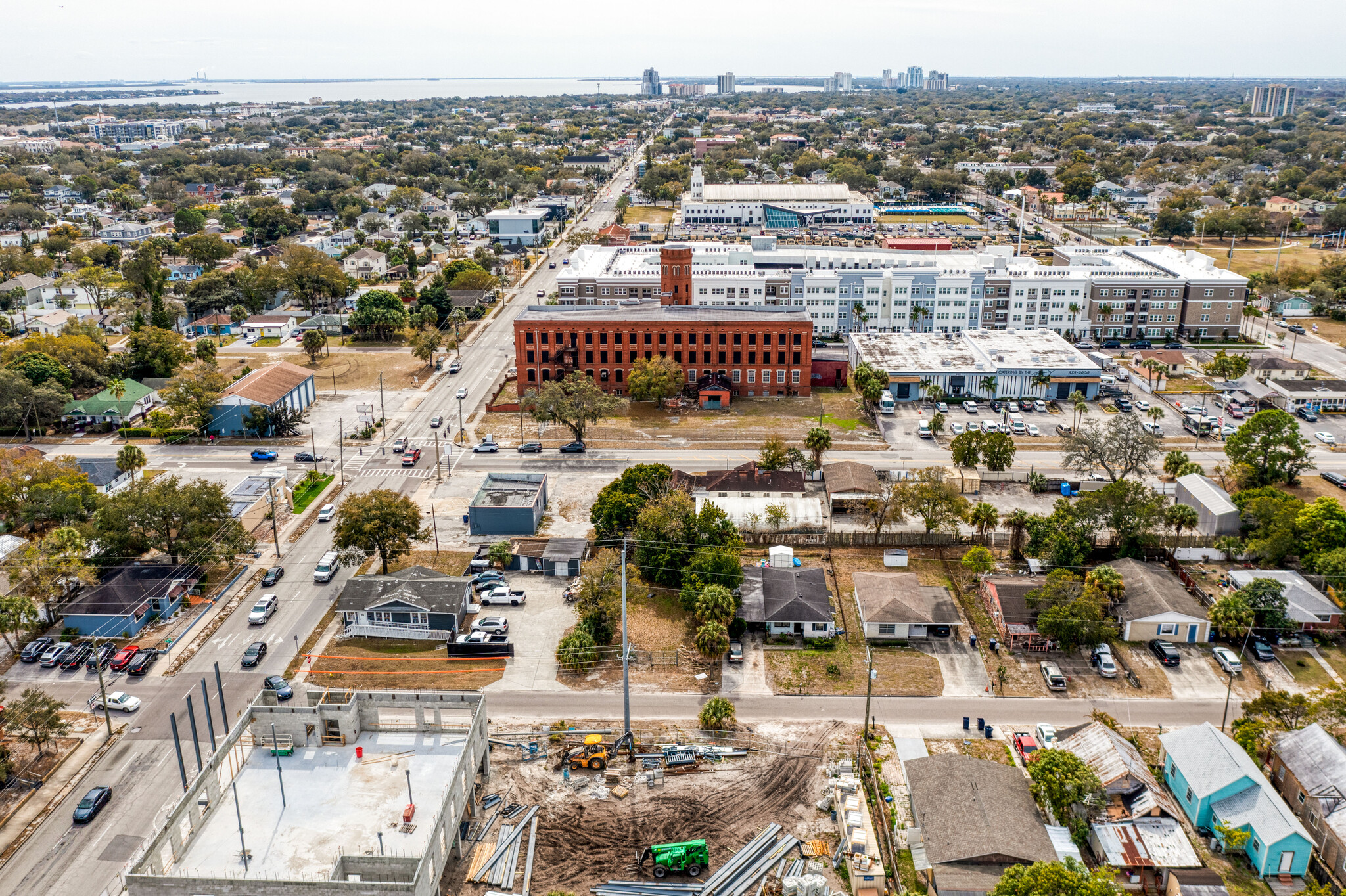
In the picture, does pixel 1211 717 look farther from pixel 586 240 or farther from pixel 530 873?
pixel 586 240

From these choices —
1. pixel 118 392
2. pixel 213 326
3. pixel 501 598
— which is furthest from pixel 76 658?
pixel 213 326

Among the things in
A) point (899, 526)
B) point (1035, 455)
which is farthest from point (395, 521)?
point (1035, 455)

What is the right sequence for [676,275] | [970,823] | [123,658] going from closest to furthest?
[970,823] < [123,658] < [676,275]

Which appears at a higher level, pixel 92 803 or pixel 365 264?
pixel 365 264

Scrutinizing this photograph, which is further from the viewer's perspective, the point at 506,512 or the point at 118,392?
the point at 118,392

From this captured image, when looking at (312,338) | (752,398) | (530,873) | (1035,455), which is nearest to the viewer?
(530,873)

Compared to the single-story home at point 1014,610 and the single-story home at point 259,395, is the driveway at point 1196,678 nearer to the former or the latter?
the single-story home at point 1014,610

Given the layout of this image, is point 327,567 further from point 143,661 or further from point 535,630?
point 535,630
